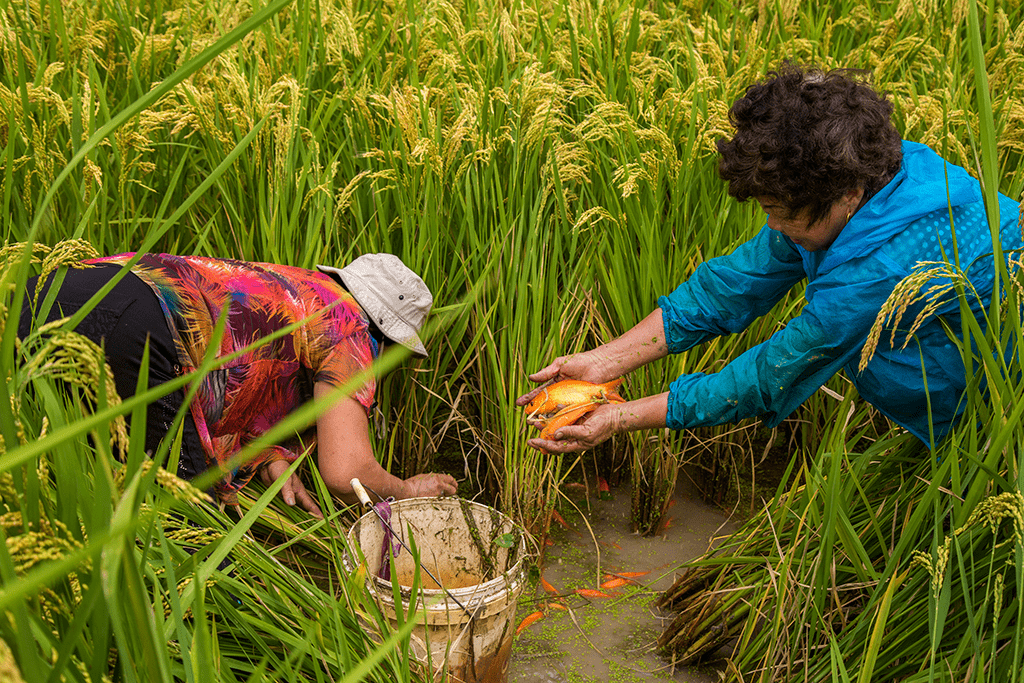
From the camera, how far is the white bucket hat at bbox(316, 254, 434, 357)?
2.17 metres

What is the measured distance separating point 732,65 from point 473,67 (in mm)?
1202

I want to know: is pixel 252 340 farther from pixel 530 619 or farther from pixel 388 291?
pixel 530 619

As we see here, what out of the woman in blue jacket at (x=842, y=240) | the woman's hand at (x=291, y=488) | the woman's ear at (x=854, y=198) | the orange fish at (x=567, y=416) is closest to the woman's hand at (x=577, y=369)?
the orange fish at (x=567, y=416)

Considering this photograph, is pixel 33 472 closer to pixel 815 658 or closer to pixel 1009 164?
pixel 815 658

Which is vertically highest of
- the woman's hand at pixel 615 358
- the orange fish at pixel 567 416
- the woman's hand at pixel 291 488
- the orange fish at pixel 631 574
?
the woman's hand at pixel 615 358

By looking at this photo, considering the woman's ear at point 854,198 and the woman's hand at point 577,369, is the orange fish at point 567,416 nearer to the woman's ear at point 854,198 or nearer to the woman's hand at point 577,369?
the woman's hand at point 577,369

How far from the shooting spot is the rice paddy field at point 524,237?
1511 millimetres

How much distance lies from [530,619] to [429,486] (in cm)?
51

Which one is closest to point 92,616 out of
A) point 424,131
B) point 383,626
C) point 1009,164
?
point 383,626

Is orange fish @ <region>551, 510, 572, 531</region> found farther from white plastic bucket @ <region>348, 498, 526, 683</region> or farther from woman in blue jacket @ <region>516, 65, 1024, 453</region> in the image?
woman in blue jacket @ <region>516, 65, 1024, 453</region>

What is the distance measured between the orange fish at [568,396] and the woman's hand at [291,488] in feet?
2.18

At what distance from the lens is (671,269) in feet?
8.18

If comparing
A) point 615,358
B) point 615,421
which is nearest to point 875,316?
point 615,421

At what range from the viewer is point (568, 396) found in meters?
2.13
